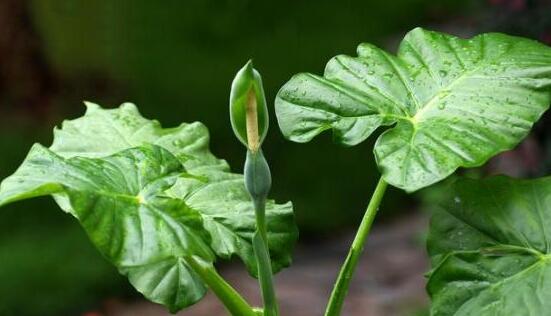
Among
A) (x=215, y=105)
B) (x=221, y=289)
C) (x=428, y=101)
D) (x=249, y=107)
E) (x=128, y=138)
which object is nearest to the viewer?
(x=249, y=107)

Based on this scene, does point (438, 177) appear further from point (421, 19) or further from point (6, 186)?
point (421, 19)

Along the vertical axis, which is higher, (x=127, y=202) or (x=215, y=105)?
(x=127, y=202)

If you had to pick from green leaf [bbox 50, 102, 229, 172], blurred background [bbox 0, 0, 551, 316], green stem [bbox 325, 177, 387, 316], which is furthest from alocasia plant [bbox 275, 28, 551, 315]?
blurred background [bbox 0, 0, 551, 316]

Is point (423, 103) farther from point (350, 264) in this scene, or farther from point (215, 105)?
point (215, 105)

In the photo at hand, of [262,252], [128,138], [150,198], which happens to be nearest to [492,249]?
[262,252]

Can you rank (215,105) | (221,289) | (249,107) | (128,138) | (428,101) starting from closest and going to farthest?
(249,107), (221,289), (428,101), (128,138), (215,105)

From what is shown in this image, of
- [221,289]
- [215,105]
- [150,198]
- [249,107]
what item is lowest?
[215,105]

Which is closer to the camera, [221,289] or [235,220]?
[221,289]

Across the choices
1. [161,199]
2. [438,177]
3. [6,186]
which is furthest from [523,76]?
[6,186]
